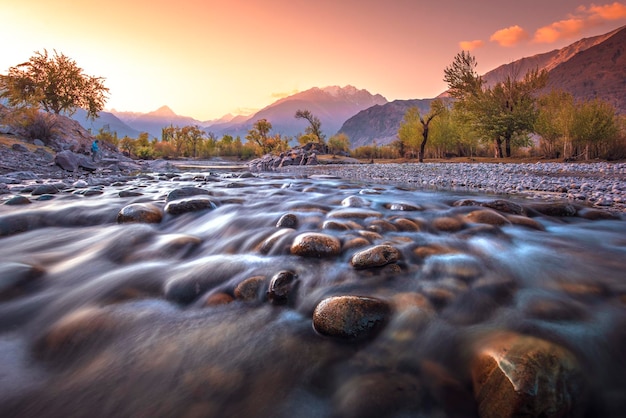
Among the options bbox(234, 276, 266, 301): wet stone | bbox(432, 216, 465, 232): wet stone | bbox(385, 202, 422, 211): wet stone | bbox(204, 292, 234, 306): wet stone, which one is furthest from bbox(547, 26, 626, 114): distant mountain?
bbox(204, 292, 234, 306): wet stone

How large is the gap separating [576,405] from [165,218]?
578cm

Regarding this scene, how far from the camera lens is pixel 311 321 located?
7.66 ft

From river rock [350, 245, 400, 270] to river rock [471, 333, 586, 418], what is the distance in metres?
1.44

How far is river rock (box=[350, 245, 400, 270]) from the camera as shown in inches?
122

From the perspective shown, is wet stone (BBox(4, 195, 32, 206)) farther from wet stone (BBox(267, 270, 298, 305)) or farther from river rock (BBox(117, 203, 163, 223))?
wet stone (BBox(267, 270, 298, 305))

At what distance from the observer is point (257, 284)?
2.83m

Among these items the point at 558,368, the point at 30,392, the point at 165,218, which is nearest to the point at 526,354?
the point at 558,368

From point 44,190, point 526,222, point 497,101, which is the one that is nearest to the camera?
point 526,222

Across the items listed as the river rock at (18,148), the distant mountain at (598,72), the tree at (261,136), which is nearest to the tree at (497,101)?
the river rock at (18,148)

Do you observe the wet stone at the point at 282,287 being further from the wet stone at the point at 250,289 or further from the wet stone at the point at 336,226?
the wet stone at the point at 336,226

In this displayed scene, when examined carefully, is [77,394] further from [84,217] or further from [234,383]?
[84,217]

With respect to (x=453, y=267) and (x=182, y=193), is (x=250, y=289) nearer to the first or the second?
(x=453, y=267)

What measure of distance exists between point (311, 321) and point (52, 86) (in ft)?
169

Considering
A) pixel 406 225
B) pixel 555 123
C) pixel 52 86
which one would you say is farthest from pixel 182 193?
pixel 52 86
